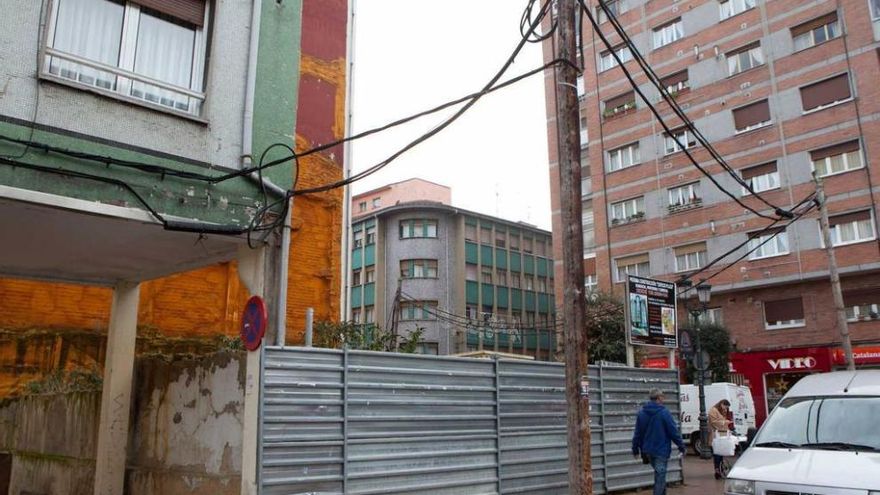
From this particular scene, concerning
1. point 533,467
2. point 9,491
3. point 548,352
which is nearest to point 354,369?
point 533,467

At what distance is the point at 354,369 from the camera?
8.43 meters

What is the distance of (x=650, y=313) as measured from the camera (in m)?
13.4

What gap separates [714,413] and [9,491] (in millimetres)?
14096

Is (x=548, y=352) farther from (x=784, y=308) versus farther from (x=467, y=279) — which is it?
(x=784, y=308)

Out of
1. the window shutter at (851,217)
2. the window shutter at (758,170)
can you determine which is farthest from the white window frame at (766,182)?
the window shutter at (851,217)

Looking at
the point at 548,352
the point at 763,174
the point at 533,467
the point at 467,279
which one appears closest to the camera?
the point at 533,467

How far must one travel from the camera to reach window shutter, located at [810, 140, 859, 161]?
29409 mm

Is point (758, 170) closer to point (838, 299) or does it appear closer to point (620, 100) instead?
point (620, 100)

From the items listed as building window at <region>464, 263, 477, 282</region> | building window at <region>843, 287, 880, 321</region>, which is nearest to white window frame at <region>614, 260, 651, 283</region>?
building window at <region>843, 287, 880, 321</region>

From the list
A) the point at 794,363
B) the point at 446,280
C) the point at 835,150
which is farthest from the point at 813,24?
the point at 446,280

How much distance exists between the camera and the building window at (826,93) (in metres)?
30.2

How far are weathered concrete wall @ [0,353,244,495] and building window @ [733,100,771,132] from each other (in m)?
31.1

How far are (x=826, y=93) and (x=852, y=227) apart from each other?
6343 millimetres

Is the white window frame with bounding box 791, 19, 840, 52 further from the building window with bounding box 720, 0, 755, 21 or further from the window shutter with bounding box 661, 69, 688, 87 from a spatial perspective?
the window shutter with bounding box 661, 69, 688, 87
